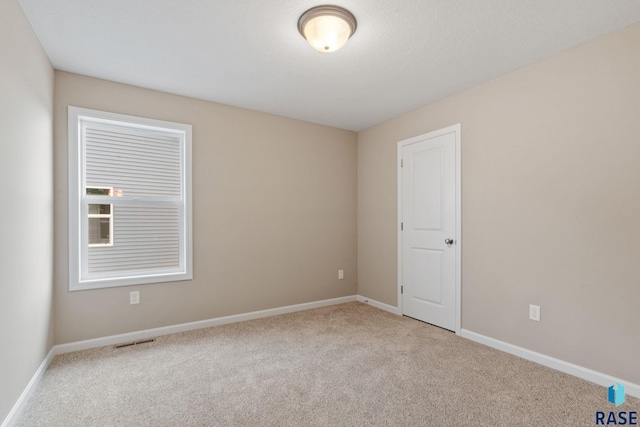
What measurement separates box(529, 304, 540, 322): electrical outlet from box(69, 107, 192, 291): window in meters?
3.16

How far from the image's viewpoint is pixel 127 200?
10.2ft

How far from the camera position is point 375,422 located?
1.80 m

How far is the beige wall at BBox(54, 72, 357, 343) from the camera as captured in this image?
2.84 m

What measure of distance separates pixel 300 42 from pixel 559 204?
2308 millimetres

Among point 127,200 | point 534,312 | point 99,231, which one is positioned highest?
point 127,200

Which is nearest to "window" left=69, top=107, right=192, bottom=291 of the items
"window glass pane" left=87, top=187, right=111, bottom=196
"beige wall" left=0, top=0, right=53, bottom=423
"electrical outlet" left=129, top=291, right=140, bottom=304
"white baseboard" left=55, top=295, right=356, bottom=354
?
"window glass pane" left=87, top=187, right=111, bottom=196

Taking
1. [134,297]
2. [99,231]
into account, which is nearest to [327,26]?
[99,231]

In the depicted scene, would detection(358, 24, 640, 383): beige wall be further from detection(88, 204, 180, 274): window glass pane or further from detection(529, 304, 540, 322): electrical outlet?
detection(88, 204, 180, 274): window glass pane

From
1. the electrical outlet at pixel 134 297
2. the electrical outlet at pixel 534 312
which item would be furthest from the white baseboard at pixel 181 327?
the electrical outlet at pixel 534 312

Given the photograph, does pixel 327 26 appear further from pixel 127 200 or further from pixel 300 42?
pixel 127 200

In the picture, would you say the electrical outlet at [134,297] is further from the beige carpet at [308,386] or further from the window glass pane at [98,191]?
the window glass pane at [98,191]

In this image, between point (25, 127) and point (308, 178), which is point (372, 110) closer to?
point (308, 178)

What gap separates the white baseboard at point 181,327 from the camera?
9.17 ft

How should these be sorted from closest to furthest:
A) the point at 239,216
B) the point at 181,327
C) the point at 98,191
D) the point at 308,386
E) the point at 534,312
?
the point at 308,386 < the point at 534,312 < the point at 98,191 < the point at 181,327 < the point at 239,216
